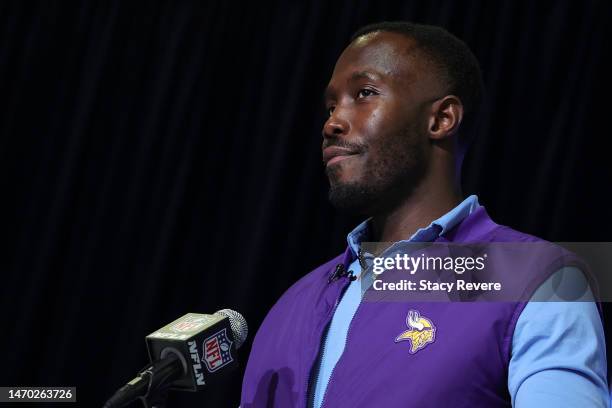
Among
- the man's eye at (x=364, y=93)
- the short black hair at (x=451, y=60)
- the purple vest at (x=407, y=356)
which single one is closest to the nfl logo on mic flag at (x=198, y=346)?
the purple vest at (x=407, y=356)

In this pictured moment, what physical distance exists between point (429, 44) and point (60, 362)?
5.16ft

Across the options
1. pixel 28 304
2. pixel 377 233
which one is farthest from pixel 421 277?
pixel 28 304

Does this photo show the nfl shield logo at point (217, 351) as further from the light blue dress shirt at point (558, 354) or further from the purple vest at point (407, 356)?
the light blue dress shirt at point (558, 354)

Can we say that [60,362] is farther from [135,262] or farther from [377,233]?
[377,233]

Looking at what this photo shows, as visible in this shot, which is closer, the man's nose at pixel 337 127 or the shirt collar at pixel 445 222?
the shirt collar at pixel 445 222

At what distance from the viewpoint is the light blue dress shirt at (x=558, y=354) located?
1.03m

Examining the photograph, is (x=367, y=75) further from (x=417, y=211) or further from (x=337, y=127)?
(x=417, y=211)

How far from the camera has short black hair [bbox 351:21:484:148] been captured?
5.24ft

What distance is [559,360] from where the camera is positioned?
3.47 ft

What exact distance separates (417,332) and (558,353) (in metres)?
0.22

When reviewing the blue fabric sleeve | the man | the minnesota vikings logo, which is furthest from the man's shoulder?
the blue fabric sleeve

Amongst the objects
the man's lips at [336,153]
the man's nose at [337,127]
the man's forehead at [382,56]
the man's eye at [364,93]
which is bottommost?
the man's lips at [336,153]

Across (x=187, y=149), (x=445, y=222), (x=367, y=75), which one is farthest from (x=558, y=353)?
(x=187, y=149)

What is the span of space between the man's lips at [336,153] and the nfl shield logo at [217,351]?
19.6 inches
